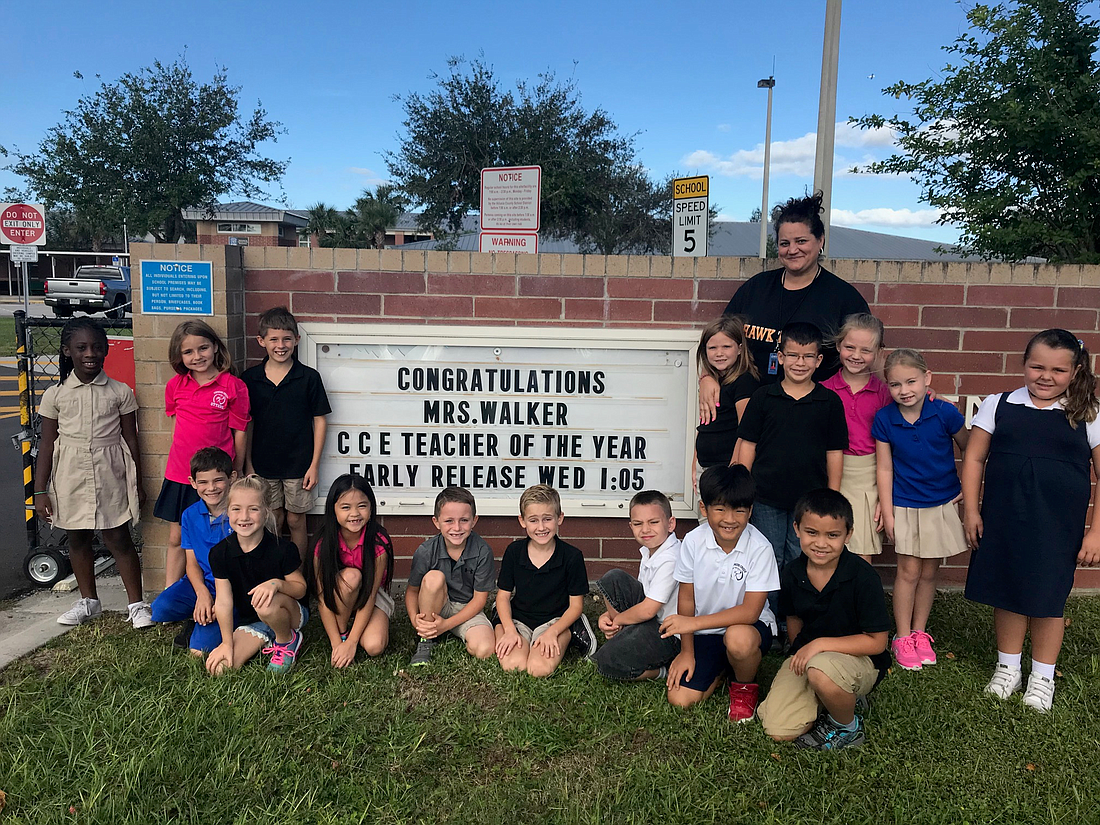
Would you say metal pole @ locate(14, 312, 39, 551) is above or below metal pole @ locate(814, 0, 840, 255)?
below

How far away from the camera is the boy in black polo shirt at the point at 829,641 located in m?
3.19

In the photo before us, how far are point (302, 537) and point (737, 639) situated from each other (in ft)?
8.84

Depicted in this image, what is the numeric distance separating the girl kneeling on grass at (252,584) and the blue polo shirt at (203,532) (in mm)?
110

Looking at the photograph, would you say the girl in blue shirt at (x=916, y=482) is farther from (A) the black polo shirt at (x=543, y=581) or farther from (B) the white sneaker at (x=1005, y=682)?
(A) the black polo shirt at (x=543, y=581)

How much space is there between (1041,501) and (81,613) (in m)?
4.86

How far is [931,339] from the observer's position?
496 centimetres

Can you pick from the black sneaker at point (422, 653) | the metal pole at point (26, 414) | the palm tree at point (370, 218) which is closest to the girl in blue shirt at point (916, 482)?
the black sneaker at point (422, 653)

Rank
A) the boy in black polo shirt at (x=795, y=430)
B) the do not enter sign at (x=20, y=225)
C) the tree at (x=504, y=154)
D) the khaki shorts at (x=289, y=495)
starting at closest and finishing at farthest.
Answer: the boy in black polo shirt at (x=795, y=430) → the khaki shorts at (x=289, y=495) → the do not enter sign at (x=20, y=225) → the tree at (x=504, y=154)

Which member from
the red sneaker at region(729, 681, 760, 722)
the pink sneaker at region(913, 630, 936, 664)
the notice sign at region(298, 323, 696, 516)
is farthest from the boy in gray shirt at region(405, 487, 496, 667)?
the pink sneaker at region(913, 630, 936, 664)

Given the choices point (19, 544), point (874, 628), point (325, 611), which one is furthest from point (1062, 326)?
point (19, 544)

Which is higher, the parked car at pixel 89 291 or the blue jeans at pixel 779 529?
the parked car at pixel 89 291

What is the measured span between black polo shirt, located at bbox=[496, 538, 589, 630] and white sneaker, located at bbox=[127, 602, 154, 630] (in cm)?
194

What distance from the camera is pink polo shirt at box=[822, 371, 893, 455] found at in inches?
161

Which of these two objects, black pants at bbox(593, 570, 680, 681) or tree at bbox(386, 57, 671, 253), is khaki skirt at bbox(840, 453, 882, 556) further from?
tree at bbox(386, 57, 671, 253)
